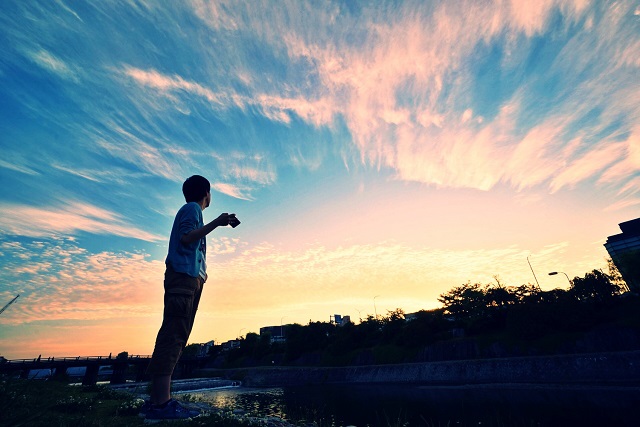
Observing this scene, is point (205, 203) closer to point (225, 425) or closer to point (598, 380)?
point (225, 425)

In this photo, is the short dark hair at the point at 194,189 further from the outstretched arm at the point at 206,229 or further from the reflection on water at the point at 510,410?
the reflection on water at the point at 510,410

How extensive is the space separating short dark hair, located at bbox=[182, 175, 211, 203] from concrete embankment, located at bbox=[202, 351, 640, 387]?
132 ft

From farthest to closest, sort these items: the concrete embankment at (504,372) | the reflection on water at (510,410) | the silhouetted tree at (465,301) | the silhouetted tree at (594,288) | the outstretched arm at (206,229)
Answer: the silhouetted tree at (465,301), the silhouetted tree at (594,288), the concrete embankment at (504,372), the reflection on water at (510,410), the outstretched arm at (206,229)

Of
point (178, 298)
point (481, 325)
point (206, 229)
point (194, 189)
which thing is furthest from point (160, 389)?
point (481, 325)

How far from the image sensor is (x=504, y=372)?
37.4m

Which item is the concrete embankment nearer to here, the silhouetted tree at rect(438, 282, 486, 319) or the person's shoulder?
the silhouetted tree at rect(438, 282, 486, 319)

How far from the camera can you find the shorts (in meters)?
4.50

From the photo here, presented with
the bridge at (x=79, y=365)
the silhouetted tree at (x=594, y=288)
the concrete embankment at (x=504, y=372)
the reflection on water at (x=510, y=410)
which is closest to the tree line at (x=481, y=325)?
the silhouetted tree at (x=594, y=288)

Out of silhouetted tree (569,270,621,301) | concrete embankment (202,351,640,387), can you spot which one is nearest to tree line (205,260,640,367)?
silhouetted tree (569,270,621,301)

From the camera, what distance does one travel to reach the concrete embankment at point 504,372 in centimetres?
2955

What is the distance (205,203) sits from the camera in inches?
236

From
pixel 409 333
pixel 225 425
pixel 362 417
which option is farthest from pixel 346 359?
pixel 225 425

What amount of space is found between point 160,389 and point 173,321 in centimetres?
108

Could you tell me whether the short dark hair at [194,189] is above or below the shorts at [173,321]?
above
